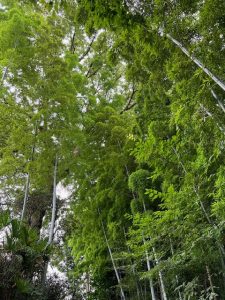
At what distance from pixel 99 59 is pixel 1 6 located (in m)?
3.83

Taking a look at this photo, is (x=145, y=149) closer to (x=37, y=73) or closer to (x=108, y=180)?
(x=108, y=180)

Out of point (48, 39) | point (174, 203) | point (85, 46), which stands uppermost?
point (85, 46)

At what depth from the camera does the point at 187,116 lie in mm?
3170

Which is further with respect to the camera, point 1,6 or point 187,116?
point 1,6

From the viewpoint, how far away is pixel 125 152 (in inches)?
214

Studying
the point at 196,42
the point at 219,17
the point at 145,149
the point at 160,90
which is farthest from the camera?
the point at 160,90

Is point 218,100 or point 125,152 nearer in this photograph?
point 218,100

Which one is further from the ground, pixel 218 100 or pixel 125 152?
pixel 125 152

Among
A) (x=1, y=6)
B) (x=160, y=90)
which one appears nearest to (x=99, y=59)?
(x=1, y=6)

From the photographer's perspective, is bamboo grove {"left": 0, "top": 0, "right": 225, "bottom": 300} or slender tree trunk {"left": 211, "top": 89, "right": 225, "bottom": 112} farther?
bamboo grove {"left": 0, "top": 0, "right": 225, "bottom": 300}

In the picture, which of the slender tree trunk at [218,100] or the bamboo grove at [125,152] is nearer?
the slender tree trunk at [218,100]

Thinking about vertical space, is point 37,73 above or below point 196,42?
above

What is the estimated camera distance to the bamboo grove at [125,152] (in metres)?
3.02

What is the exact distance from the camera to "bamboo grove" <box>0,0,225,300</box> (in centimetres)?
302
